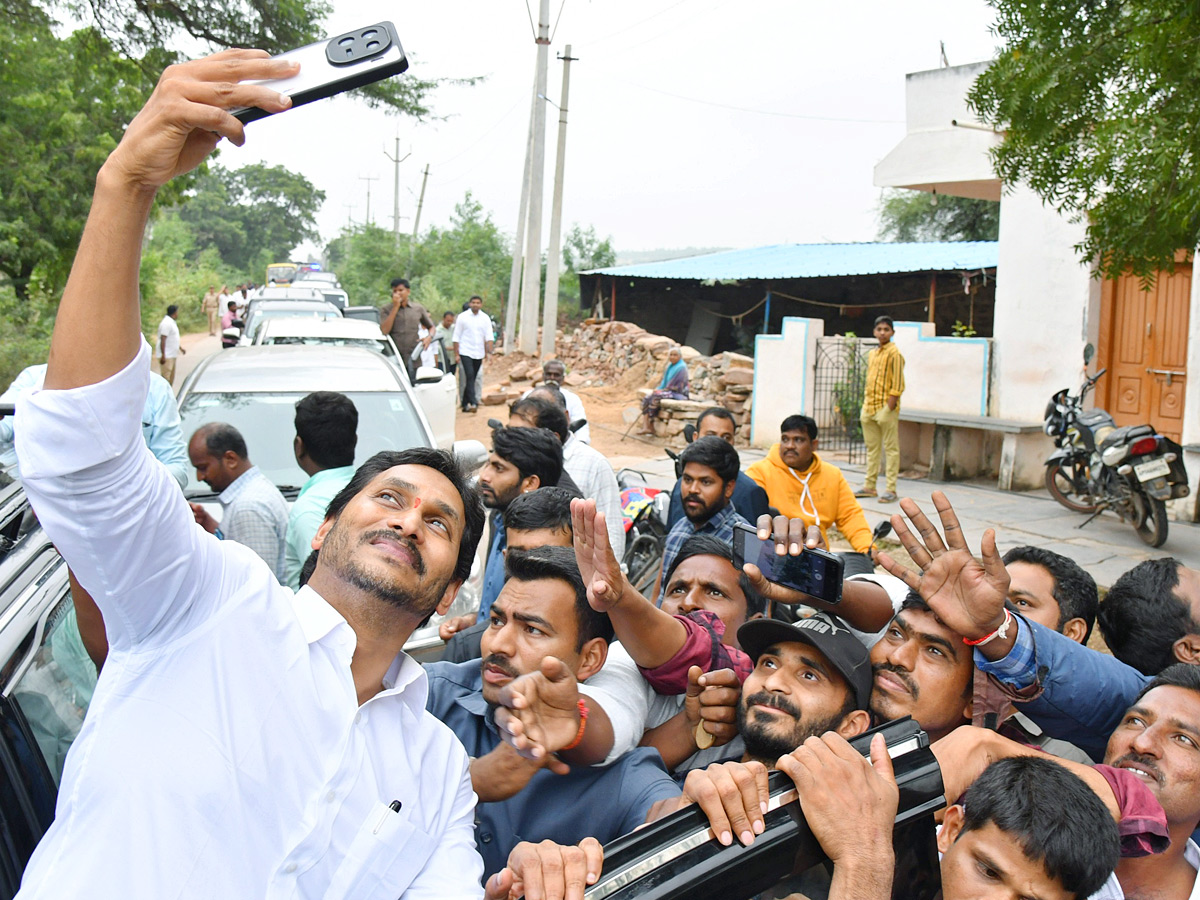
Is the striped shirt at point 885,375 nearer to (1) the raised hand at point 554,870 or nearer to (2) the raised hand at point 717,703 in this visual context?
(2) the raised hand at point 717,703

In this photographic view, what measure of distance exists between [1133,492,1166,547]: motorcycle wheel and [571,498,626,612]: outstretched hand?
7289mm

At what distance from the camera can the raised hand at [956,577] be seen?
86.4 inches

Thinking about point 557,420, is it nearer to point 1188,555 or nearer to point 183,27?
point 1188,555

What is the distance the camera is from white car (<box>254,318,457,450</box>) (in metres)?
8.16

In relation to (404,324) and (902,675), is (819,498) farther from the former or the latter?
(404,324)

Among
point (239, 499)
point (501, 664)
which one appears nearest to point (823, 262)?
point (239, 499)

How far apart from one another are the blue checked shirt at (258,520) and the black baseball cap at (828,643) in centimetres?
227

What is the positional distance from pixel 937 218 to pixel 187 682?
34713mm

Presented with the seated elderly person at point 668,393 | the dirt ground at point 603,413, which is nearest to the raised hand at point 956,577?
the dirt ground at point 603,413

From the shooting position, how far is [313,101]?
5.07 feet

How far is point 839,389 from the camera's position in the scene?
543 inches

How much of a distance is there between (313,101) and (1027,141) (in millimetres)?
4450

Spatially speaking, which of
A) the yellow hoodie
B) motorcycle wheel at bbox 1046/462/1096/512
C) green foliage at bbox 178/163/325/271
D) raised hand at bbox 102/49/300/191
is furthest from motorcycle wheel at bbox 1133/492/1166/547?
green foliage at bbox 178/163/325/271

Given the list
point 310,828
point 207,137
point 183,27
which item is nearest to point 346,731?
point 310,828
